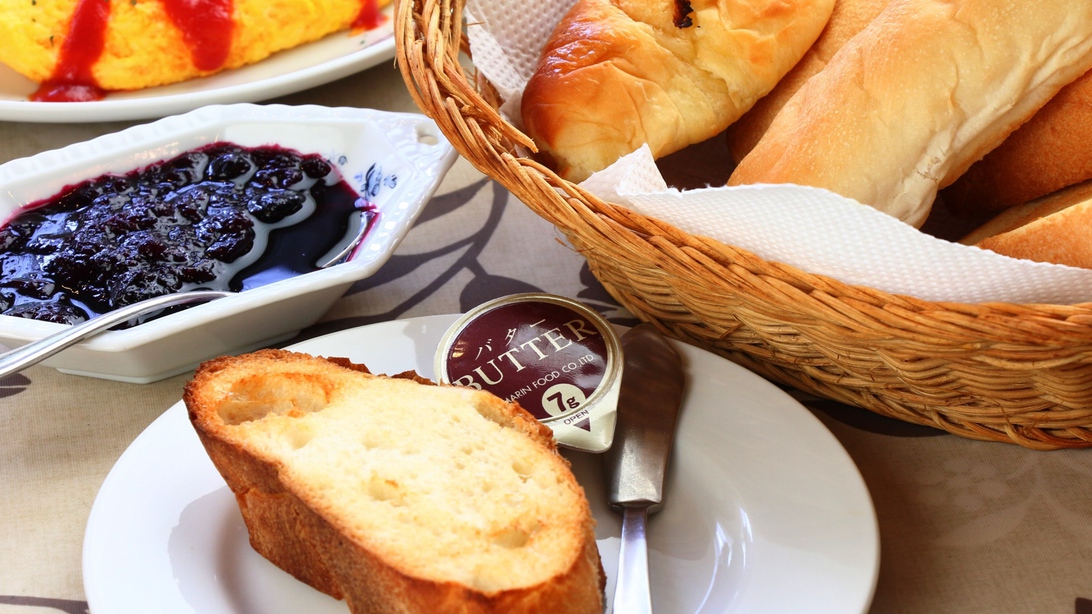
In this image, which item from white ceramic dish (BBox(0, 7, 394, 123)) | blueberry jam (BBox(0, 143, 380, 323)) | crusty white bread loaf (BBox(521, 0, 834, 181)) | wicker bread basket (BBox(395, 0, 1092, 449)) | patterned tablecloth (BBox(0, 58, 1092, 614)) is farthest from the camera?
white ceramic dish (BBox(0, 7, 394, 123))

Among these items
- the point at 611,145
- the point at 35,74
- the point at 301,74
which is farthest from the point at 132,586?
the point at 35,74

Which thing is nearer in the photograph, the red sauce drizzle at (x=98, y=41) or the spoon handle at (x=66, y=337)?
the spoon handle at (x=66, y=337)

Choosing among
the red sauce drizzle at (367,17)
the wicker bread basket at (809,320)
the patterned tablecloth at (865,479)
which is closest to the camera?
the wicker bread basket at (809,320)

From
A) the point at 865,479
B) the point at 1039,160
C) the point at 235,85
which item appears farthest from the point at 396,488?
the point at 235,85

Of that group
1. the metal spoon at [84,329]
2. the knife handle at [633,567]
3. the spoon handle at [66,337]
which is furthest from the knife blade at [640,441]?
the spoon handle at [66,337]

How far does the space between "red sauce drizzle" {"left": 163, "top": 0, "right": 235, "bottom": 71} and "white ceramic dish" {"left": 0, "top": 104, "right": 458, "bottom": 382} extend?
529 millimetres

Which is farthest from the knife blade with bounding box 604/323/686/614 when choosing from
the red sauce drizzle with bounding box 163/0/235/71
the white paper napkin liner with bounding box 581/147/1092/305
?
the red sauce drizzle with bounding box 163/0/235/71

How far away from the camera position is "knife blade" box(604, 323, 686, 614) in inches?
40.7

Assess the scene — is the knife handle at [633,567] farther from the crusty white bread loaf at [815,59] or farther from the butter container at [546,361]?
the crusty white bread loaf at [815,59]

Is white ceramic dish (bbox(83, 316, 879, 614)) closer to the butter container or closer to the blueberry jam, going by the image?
the butter container

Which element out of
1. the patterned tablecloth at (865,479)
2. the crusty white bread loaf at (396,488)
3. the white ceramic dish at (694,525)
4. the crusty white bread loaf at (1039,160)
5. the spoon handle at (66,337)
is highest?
the crusty white bread loaf at (1039,160)

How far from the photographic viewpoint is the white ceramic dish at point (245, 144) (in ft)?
4.13

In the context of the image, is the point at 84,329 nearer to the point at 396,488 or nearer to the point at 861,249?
the point at 396,488

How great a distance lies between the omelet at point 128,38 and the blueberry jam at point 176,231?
0.62 metres
